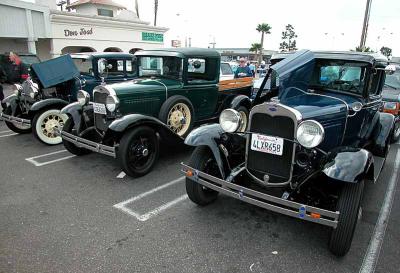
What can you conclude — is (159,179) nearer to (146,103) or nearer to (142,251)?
(146,103)

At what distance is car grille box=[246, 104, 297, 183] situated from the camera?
2.86 meters

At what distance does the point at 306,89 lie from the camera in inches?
155

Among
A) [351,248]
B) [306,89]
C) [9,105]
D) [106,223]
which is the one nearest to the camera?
[351,248]

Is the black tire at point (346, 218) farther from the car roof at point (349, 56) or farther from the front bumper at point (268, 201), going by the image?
the car roof at point (349, 56)

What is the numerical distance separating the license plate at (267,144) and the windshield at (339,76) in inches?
62.2

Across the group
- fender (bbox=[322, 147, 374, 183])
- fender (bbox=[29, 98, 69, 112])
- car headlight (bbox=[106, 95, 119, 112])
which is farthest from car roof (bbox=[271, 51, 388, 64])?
fender (bbox=[29, 98, 69, 112])

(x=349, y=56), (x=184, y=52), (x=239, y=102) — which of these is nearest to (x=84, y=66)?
(x=184, y=52)

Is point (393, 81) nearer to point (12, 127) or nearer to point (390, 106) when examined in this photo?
point (390, 106)

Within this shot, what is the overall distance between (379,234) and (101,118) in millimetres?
4276

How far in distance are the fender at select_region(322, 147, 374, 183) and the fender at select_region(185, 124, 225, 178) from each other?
1112 millimetres

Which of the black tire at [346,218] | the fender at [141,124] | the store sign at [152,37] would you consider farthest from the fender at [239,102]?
the store sign at [152,37]

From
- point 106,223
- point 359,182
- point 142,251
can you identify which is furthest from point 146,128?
point 359,182

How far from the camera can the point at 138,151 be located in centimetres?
445

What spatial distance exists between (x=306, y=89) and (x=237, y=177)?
1.65 m
